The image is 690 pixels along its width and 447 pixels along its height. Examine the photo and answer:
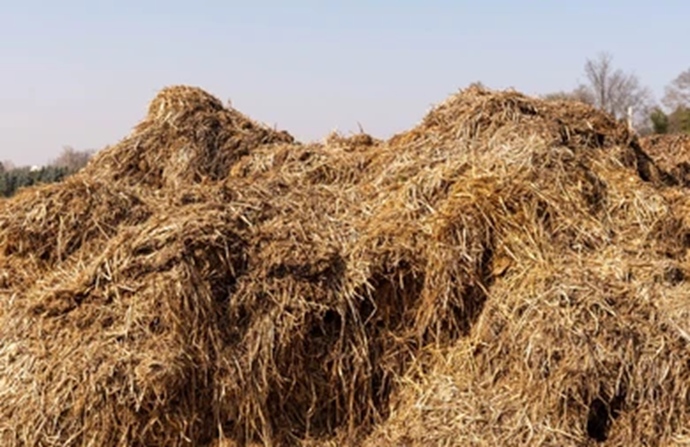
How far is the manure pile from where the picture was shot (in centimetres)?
357

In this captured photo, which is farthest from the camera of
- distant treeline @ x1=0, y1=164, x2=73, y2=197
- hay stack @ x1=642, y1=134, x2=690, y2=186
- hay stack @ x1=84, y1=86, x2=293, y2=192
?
distant treeline @ x1=0, y1=164, x2=73, y2=197

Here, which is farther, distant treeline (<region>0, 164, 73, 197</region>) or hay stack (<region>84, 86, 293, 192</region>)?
distant treeline (<region>0, 164, 73, 197</region>)

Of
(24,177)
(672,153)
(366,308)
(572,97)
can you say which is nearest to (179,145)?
(366,308)

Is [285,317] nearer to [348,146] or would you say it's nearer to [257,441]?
[257,441]

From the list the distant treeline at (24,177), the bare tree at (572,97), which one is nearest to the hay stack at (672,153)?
the bare tree at (572,97)

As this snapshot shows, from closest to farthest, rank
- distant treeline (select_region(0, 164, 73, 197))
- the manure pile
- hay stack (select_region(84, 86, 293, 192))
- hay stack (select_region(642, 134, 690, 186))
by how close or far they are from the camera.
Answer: the manure pile, hay stack (select_region(84, 86, 293, 192)), hay stack (select_region(642, 134, 690, 186)), distant treeline (select_region(0, 164, 73, 197))

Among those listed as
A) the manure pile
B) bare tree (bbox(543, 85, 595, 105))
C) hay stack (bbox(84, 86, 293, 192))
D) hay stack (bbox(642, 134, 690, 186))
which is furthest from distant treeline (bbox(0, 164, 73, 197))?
the manure pile

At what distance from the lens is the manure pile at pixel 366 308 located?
3.57 metres

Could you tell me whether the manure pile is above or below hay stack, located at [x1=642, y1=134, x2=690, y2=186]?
below

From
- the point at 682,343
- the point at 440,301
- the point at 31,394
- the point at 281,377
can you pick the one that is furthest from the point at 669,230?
the point at 31,394

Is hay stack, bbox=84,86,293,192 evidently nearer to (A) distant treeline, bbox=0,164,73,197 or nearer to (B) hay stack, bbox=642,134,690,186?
(B) hay stack, bbox=642,134,690,186

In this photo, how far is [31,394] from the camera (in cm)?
363

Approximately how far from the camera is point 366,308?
4086 mm

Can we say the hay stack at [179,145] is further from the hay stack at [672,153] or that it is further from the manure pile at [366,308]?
the hay stack at [672,153]
